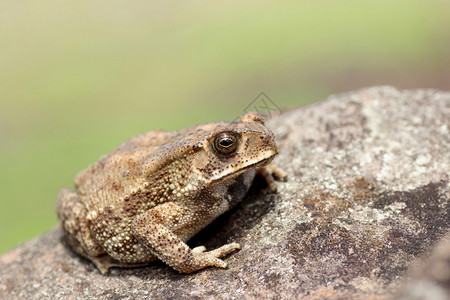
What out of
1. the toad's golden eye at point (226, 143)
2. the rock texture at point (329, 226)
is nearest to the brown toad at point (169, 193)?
the toad's golden eye at point (226, 143)

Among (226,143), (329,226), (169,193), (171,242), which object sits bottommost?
(329,226)

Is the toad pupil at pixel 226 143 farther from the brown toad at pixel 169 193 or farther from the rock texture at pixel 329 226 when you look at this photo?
the rock texture at pixel 329 226

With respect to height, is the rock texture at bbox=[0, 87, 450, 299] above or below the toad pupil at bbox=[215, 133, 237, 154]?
below

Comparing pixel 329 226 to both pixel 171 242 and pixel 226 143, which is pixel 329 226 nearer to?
pixel 226 143

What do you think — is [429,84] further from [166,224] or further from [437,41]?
[166,224]

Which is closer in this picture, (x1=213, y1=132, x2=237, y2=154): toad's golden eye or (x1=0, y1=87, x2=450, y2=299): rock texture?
(x1=0, y1=87, x2=450, y2=299): rock texture

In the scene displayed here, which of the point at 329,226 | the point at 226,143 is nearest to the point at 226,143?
the point at 226,143

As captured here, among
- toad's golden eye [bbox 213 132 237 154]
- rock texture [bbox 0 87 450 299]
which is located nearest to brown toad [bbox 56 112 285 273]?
toad's golden eye [bbox 213 132 237 154]

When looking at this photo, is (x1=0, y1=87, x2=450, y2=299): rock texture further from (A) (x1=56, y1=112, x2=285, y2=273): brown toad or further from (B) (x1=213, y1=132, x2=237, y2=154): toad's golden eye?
(B) (x1=213, y1=132, x2=237, y2=154): toad's golden eye
